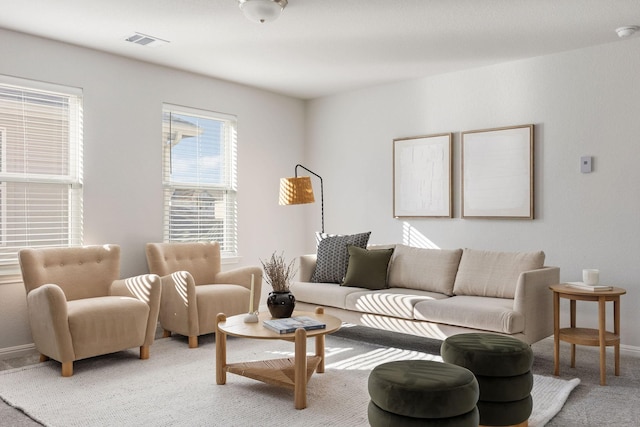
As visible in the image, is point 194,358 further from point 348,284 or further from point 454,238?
point 454,238

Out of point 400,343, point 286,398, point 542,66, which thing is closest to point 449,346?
point 286,398

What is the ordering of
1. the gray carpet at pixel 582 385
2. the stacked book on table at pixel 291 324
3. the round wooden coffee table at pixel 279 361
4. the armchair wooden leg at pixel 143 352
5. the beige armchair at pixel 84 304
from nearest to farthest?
the gray carpet at pixel 582 385
the round wooden coffee table at pixel 279 361
the stacked book on table at pixel 291 324
the beige armchair at pixel 84 304
the armchair wooden leg at pixel 143 352

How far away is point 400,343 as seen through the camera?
184 inches

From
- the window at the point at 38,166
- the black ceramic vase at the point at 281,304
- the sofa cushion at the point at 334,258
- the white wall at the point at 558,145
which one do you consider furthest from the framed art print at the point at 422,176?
the window at the point at 38,166

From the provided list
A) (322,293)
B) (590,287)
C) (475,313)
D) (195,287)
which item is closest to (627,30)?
(590,287)

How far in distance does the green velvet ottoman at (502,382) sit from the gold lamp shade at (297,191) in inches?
113

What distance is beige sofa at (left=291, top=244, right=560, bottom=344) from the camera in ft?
12.4

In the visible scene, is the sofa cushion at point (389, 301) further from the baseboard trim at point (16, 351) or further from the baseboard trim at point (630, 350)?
the baseboard trim at point (16, 351)

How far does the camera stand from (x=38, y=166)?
4.46 meters

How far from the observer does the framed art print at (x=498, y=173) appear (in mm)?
4918

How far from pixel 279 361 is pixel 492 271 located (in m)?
1.88

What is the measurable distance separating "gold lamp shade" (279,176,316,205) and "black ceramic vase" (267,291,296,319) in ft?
5.73

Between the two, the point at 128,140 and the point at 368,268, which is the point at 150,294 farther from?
the point at 368,268

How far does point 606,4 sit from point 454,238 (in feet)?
8.23
